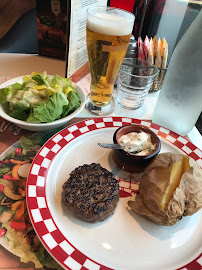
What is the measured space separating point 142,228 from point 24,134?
738 millimetres

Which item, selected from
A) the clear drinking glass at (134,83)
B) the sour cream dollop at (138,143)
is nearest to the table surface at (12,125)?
the clear drinking glass at (134,83)

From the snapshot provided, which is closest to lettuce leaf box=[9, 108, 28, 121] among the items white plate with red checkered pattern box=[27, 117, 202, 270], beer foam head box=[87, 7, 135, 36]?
white plate with red checkered pattern box=[27, 117, 202, 270]

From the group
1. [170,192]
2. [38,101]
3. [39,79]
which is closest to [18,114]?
[38,101]

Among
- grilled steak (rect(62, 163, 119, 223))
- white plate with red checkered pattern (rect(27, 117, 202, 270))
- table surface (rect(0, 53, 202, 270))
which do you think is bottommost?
table surface (rect(0, 53, 202, 270))

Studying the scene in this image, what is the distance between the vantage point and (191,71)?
1.12 m

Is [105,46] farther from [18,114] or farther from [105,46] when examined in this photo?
[18,114]

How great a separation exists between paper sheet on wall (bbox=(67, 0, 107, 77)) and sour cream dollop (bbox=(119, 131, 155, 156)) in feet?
2.22

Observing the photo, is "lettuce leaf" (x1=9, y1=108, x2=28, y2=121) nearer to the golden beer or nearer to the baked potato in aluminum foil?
the golden beer

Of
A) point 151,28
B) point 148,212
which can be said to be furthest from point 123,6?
point 148,212

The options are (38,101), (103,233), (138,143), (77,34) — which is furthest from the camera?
(77,34)

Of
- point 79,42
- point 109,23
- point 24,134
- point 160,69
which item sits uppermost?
point 109,23

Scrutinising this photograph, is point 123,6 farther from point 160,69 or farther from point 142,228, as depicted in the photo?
point 142,228

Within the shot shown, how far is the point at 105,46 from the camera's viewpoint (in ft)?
3.96

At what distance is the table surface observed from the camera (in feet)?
2.43
